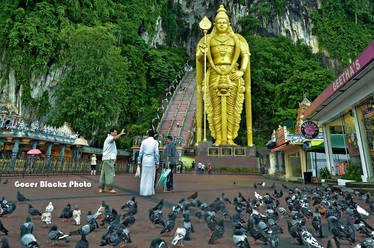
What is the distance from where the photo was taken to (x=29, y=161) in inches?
403

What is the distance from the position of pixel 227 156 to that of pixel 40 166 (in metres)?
13.0

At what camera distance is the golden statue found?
796 inches

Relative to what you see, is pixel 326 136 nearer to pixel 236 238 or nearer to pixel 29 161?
pixel 236 238

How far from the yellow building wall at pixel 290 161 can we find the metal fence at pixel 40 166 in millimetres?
11456

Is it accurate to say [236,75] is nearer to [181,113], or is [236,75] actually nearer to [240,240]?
[181,113]

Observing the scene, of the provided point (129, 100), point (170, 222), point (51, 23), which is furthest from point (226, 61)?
point (170, 222)

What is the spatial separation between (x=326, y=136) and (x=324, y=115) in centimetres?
101

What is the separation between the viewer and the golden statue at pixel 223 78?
20.2m

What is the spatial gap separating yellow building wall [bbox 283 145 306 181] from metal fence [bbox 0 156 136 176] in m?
11.5

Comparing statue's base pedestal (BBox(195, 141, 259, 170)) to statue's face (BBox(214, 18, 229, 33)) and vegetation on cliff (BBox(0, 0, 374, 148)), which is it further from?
statue's face (BBox(214, 18, 229, 33))

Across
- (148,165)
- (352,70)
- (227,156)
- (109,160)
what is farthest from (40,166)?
(227,156)

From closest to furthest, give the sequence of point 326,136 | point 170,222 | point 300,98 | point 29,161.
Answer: point 170,222
point 29,161
point 326,136
point 300,98

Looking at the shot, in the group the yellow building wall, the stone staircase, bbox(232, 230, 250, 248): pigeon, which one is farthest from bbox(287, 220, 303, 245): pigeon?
the stone staircase

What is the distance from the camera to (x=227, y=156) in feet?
62.5
